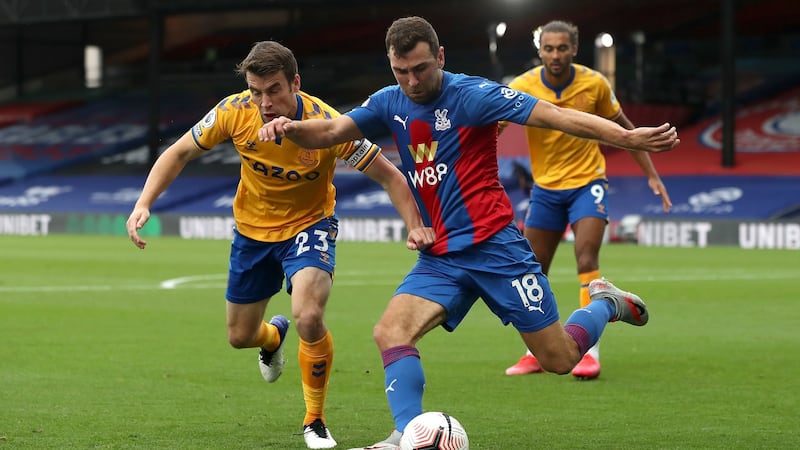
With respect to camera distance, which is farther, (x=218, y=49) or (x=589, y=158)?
(x=218, y=49)

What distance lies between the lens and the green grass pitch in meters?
6.83

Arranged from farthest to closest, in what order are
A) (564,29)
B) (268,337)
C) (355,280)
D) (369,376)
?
1. (355,280)
2. (369,376)
3. (564,29)
4. (268,337)

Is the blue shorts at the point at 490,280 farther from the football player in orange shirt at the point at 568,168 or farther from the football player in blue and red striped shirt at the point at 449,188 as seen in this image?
the football player in orange shirt at the point at 568,168

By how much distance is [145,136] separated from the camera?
45594mm

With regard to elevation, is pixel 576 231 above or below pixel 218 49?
below

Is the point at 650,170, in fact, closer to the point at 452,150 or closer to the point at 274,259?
the point at 274,259

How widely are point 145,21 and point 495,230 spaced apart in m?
49.3

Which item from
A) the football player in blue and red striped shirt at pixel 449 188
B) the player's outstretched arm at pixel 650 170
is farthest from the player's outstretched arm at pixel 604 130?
the player's outstretched arm at pixel 650 170

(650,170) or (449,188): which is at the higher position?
(650,170)

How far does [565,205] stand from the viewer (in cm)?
950

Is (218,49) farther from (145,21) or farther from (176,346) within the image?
(176,346)

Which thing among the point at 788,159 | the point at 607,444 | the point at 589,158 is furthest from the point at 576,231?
the point at 788,159

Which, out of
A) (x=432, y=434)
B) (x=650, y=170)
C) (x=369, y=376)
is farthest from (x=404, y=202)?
(x=650, y=170)

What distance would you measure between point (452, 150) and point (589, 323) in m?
1.38
